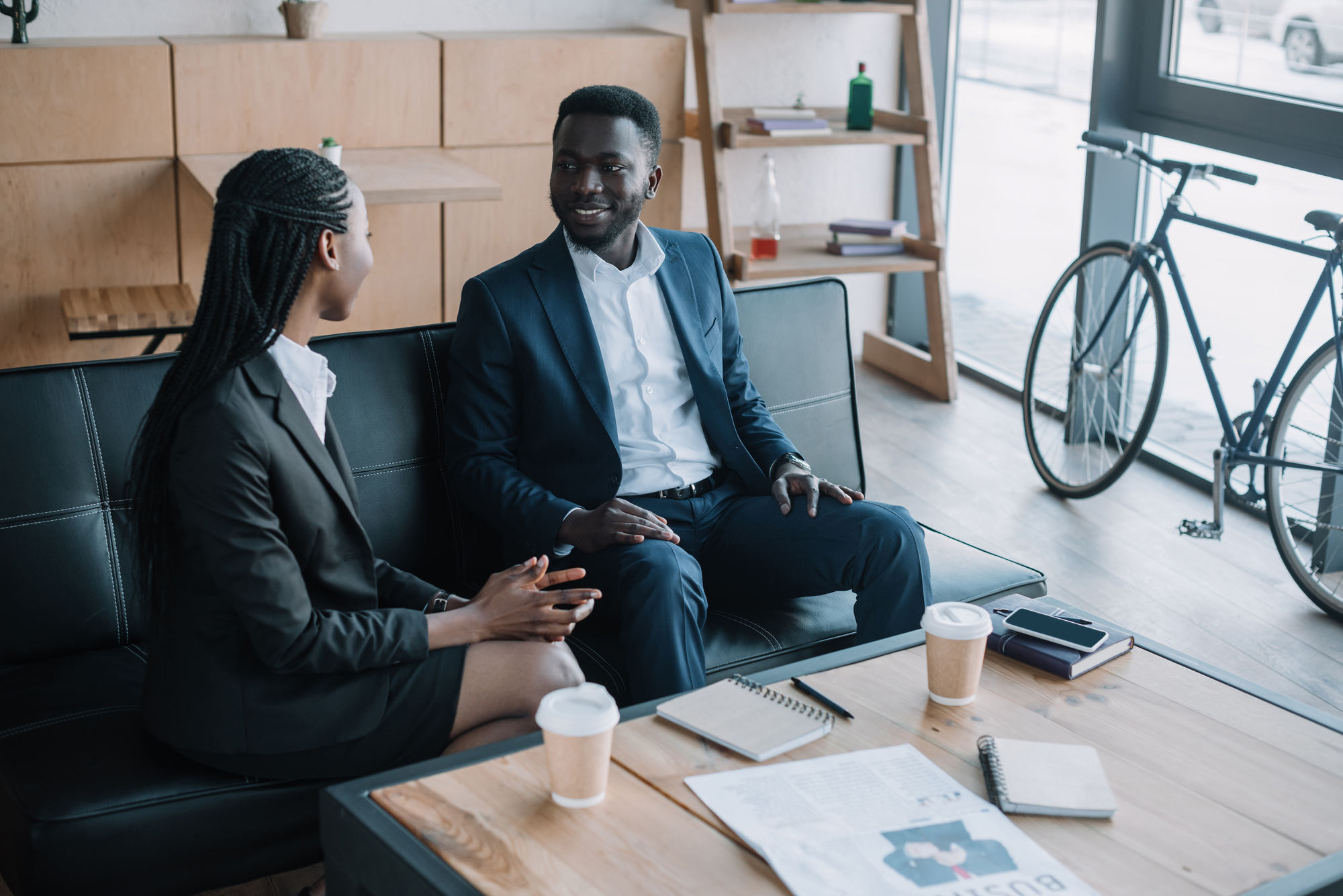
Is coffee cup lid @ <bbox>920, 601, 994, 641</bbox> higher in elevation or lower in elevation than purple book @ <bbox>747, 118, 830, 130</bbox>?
lower

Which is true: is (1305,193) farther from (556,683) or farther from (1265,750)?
(556,683)

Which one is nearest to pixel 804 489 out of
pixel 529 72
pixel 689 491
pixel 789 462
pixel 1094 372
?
pixel 789 462

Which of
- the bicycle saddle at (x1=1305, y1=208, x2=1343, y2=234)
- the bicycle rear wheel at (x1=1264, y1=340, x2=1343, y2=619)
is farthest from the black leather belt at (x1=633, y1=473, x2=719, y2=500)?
the bicycle saddle at (x1=1305, y1=208, x2=1343, y2=234)

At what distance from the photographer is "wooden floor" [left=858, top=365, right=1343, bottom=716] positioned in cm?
290

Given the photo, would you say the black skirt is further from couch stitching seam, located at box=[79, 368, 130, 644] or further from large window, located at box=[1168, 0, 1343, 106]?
large window, located at box=[1168, 0, 1343, 106]

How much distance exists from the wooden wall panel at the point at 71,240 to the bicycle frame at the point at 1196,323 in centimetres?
274

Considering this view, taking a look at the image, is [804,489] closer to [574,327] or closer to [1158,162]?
[574,327]

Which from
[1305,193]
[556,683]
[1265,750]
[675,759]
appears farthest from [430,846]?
[1305,193]

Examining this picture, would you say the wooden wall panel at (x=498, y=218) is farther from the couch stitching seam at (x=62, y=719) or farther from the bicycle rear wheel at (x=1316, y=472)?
the couch stitching seam at (x=62, y=719)

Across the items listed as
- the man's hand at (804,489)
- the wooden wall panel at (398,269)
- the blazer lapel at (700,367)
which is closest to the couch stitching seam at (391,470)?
the blazer lapel at (700,367)

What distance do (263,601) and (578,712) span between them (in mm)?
480

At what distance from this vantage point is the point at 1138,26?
3.91 m

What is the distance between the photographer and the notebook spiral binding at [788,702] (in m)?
1.53

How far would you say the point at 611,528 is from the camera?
6.72ft
